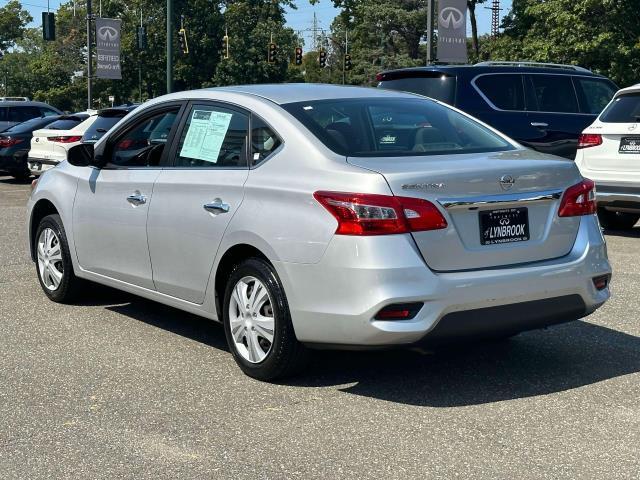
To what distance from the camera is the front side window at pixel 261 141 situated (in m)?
5.31

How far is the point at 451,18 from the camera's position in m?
23.1

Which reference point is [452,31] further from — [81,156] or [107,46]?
[81,156]

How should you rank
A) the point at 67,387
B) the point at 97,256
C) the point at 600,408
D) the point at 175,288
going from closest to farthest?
1. the point at 600,408
2. the point at 67,387
3. the point at 175,288
4. the point at 97,256

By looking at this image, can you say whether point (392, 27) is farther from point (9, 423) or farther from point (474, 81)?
point (9, 423)

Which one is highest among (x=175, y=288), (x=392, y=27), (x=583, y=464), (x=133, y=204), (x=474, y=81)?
(x=392, y=27)

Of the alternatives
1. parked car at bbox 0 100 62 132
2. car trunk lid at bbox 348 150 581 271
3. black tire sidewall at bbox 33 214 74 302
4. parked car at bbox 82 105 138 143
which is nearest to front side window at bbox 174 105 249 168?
car trunk lid at bbox 348 150 581 271

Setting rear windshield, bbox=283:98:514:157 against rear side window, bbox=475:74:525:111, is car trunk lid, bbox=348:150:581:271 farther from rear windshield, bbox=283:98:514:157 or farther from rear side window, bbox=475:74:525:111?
rear side window, bbox=475:74:525:111

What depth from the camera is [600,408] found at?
4.78 m

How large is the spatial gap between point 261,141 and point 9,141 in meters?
15.3

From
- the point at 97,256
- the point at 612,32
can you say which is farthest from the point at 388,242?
the point at 612,32

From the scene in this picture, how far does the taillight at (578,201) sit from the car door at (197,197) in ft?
5.71

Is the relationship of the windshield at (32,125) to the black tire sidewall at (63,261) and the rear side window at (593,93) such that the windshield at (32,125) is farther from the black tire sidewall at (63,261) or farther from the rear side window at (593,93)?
the black tire sidewall at (63,261)

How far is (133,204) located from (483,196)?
2.44 m

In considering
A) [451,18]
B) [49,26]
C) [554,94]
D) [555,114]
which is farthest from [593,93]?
[49,26]
